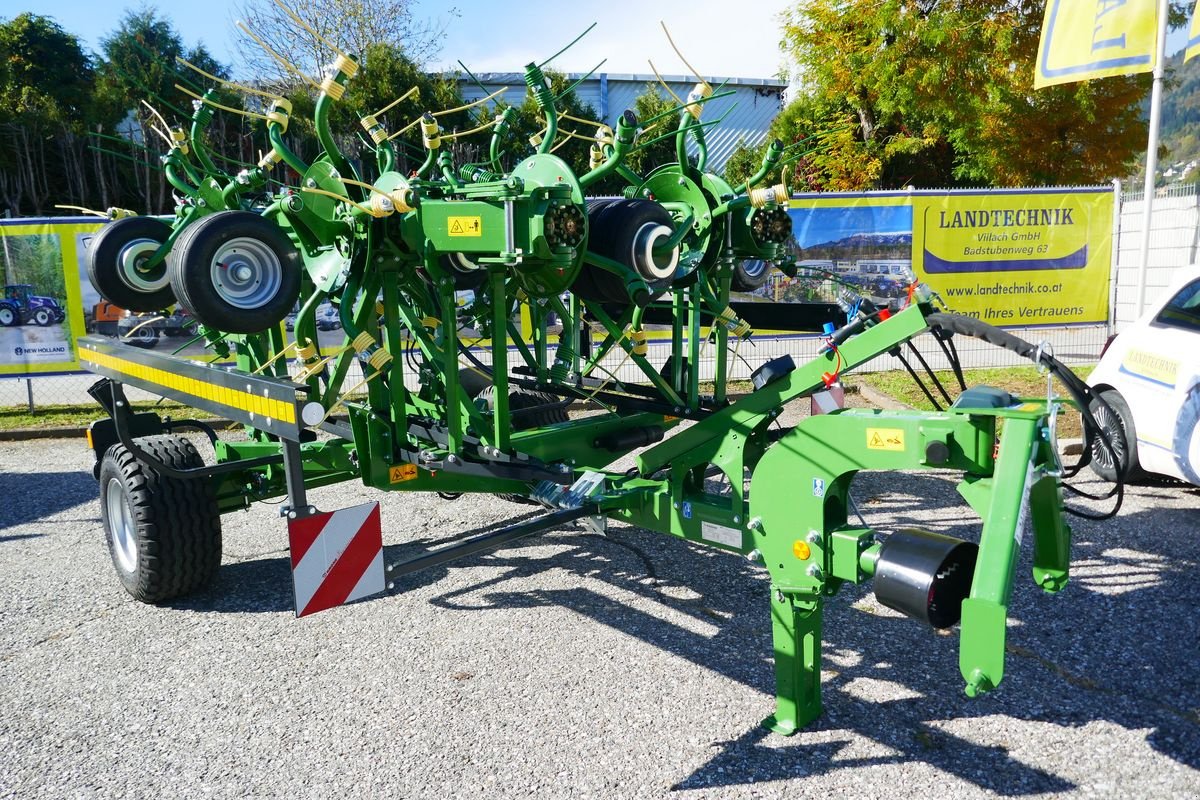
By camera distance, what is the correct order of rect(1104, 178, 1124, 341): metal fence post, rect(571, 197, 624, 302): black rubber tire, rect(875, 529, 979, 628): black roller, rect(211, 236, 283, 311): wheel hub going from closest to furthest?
1. rect(875, 529, 979, 628): black roller
2. rect(211, 236, 283, 311): wheel hub
3. rect(571, 197, 624, 302): black rubber tire
4. rect(1104, 178, 1124, 341): metal fence post

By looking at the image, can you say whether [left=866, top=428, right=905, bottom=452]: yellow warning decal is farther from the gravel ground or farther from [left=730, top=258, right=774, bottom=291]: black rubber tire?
[left=730, top=258, right=774, bottom=291]: black rubber tire

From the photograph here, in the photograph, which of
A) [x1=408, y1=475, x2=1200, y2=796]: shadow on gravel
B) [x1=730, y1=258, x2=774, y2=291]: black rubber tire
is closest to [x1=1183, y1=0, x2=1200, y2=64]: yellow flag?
[x1=408, y1=475, x2=1200, y2=796]: shadow on gravel

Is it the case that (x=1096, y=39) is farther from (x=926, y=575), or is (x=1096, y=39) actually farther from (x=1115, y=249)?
(x=926, y=575)

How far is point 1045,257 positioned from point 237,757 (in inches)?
444

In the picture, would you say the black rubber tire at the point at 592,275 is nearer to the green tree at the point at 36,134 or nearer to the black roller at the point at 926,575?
the black roller at the point at 926,575

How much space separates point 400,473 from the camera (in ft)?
14.2

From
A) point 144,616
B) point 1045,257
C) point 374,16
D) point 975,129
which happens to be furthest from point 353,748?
point 374,16

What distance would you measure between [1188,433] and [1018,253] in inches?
257

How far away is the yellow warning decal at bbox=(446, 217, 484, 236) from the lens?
3.60 metres

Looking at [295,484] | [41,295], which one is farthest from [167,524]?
[41,295]

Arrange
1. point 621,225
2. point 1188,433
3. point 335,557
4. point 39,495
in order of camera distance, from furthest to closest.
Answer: point 39,495 → point 1188,433 → point 621,225 → point 335,557

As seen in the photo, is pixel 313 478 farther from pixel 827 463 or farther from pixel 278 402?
pixel 827 463

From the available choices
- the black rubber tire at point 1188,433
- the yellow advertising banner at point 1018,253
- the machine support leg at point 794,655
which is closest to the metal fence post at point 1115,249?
the yellow advertising banner at point 1018,253

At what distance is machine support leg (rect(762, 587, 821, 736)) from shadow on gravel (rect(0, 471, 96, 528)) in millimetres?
5769
